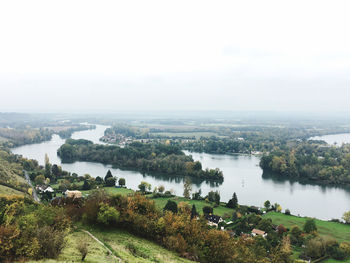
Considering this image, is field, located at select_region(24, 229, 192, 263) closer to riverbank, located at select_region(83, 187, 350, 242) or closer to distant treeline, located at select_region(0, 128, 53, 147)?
riverbank, located at select_region(83, 187, 350, 242)

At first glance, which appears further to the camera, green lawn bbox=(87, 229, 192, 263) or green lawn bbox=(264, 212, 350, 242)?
green lawn bbox=(264, 212, 350, 242)

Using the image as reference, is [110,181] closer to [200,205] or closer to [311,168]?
[200,205]

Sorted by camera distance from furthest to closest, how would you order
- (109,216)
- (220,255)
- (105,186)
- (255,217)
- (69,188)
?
(105,186) → (69,188) → (255,217) → (109,216) → (220,255)

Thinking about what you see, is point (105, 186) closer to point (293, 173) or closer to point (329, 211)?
point (329, 211)

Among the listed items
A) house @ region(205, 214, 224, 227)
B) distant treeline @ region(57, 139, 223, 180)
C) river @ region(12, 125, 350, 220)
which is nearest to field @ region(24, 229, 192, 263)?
house @ region(205, 214, 224, 227)

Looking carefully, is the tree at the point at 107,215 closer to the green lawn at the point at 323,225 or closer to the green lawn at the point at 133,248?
the green lawn at the point at 133,248

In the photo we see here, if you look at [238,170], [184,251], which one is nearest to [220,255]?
[184,251]

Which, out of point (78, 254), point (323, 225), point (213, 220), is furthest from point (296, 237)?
point (78, 254)
